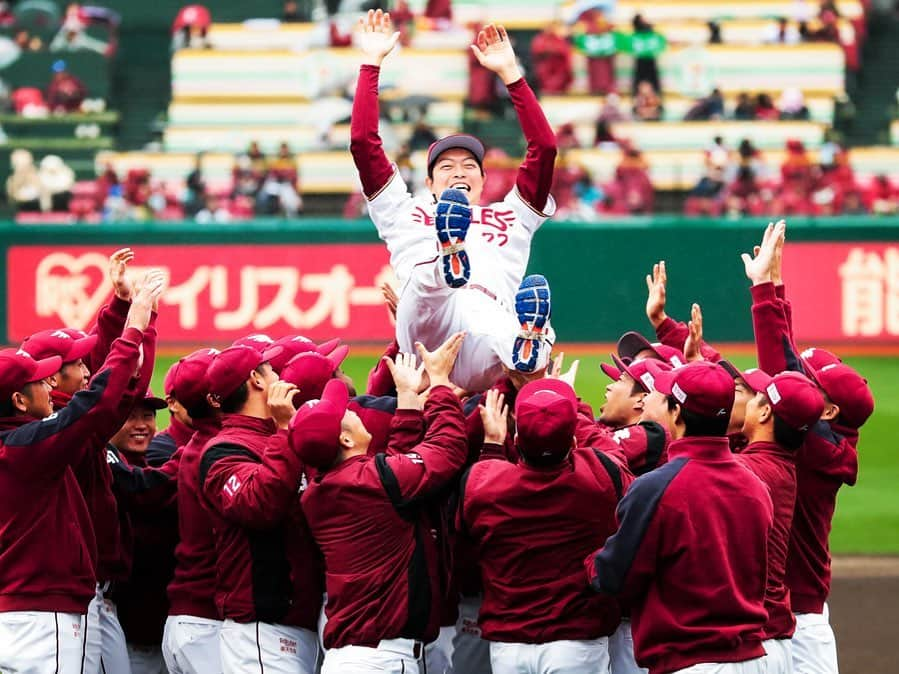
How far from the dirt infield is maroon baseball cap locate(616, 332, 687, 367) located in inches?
93.1

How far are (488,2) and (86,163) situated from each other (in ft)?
24.6

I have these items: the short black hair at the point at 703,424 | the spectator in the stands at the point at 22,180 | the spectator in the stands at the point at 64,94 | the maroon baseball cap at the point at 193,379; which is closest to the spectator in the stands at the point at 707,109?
the spectator in the stands at the point at 64,94

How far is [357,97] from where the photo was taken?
6875 mm

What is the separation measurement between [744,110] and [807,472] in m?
16.7

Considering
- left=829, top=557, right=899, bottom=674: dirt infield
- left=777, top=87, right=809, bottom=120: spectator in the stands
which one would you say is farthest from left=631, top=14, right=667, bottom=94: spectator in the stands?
left=829, top=557, right=899, bottom=674: dirt infield

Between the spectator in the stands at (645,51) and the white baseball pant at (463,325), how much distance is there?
1654 cm

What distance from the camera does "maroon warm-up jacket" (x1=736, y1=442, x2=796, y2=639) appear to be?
19.2 feet

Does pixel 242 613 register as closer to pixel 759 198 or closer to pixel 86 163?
pixel 759 198

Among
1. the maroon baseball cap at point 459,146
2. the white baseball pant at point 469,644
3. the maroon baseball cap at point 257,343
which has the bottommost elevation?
the white baseball pant at point 469,644

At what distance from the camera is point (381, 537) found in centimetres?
579

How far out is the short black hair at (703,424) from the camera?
5.42m

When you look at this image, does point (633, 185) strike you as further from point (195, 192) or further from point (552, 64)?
point (195, 192)

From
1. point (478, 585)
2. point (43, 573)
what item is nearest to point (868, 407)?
point (478, 585)

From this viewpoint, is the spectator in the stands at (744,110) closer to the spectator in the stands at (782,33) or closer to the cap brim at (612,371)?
the spectator in the stands at (782,33)
